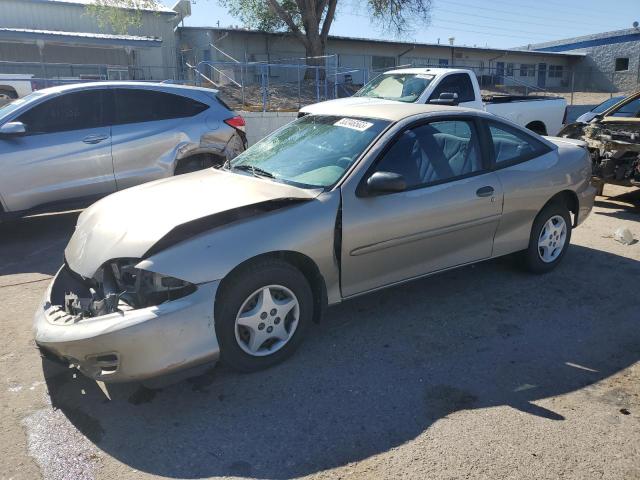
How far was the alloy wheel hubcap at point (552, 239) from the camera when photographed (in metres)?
5.21

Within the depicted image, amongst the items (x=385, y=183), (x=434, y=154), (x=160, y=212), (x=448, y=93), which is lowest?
(x=160, y=212)

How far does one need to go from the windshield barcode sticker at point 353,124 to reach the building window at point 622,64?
4871cm

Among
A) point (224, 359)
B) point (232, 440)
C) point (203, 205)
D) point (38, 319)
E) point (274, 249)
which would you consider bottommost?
point (232, 440)

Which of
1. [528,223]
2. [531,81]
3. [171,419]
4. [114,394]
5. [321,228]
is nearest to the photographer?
[171,419]

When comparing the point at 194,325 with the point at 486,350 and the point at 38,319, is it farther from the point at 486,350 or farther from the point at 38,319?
the point at 486,350

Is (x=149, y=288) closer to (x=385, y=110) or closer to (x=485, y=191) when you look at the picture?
(x=385, y=110)

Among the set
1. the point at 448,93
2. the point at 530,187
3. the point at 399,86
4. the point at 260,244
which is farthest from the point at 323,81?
the point at 260,244

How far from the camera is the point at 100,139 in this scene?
6.79 metres

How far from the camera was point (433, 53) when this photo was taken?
3831 cm

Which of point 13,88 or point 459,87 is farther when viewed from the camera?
point 13,88

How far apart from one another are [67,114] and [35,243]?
1614 millimetres

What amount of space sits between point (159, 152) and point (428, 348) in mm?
4778

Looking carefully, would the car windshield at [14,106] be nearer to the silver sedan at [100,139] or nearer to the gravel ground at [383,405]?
the silver sedan at [100,139]

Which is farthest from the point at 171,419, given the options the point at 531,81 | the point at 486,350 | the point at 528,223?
the point at 531,81
